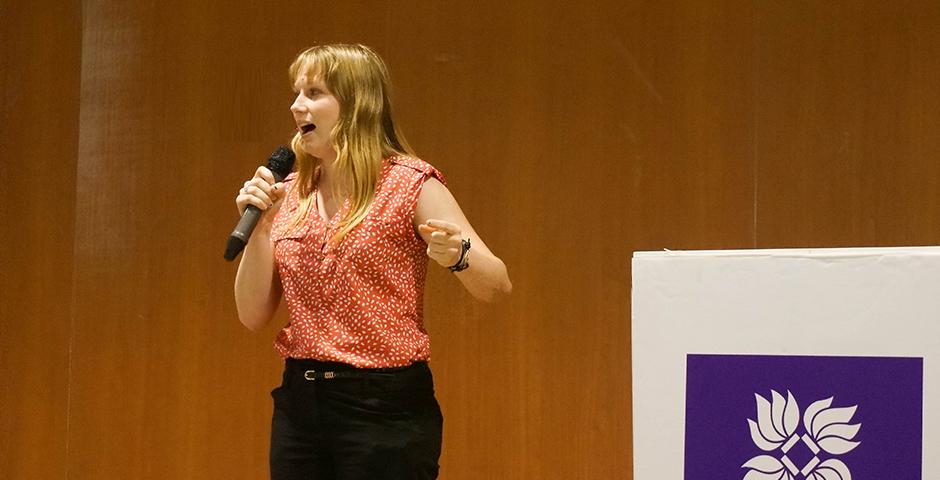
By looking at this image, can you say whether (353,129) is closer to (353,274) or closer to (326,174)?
(326,174)

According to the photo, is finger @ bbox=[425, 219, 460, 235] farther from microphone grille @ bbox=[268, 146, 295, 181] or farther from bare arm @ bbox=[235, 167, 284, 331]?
microphone grille @ bbox=[268, 146, 295, 181]

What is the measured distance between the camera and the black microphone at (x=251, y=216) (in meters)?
1.85

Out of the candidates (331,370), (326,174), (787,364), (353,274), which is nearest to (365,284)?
(353,274)

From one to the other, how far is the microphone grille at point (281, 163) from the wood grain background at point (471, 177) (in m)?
1.40

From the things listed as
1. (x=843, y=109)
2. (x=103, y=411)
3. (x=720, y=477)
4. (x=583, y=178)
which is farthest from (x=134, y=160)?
(x=720, y=477)

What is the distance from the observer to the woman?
1.91 meters

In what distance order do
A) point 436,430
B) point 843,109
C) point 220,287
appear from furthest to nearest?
point 220,287 → point 843,109 → point 436,430

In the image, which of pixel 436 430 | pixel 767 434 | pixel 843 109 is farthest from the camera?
pixel 843 109

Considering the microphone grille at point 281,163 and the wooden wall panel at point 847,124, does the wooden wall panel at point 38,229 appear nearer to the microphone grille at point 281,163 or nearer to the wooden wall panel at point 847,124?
the microphone grille at point 281,163

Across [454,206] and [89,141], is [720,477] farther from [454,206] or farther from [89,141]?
[89,141]

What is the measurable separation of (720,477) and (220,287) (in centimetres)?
242

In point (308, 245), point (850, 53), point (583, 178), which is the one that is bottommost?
point (308, 245)

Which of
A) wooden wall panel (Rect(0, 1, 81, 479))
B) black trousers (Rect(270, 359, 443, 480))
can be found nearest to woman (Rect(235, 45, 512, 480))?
black trousers (Rect(270, 359, 443, 480))

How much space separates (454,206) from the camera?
204 centimetres
